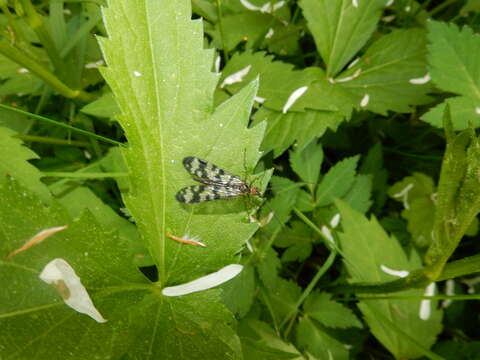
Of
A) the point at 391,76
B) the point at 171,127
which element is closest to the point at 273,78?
the point at 391,76

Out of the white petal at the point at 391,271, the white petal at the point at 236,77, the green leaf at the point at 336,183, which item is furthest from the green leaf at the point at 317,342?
the white petal at the point at 236,77

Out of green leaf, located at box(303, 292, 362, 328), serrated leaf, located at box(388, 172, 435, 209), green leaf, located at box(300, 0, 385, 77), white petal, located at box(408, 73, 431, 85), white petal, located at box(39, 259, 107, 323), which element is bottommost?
green leaf, located at box(303, 292, 362, 328)

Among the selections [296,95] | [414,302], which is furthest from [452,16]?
[414,302]

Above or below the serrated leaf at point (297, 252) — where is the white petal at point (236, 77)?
above

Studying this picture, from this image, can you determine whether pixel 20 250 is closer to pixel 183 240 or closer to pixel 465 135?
pixel 183 240

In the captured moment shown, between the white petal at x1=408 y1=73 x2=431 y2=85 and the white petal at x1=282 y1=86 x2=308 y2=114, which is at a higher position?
the white petal at x1=408 y1=73 x2=431 y2=85

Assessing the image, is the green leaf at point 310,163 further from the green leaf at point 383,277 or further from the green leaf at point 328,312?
the green leaf at point 328,312

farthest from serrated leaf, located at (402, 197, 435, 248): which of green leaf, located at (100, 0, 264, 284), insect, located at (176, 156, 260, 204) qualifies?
green leaf, located at (100, 0, 264, 284)

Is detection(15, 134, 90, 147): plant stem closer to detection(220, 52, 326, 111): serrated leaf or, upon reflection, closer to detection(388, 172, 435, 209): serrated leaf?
detection(220, 52, 326, 111): serrated leaf
